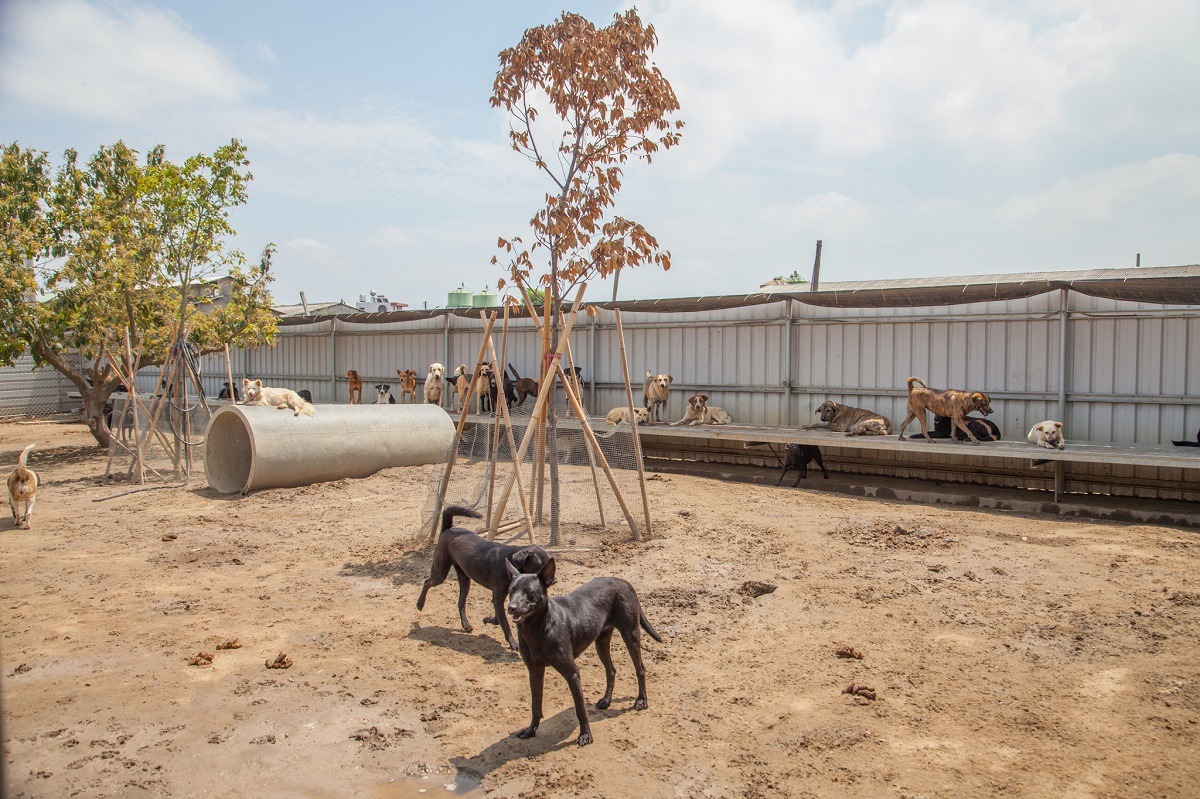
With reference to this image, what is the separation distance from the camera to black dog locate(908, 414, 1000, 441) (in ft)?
36.9

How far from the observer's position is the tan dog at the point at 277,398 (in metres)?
11.8

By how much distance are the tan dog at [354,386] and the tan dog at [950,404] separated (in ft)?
45.4

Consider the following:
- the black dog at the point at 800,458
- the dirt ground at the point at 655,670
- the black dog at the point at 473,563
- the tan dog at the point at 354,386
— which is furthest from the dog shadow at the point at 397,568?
the tan dog at the point at 354,386

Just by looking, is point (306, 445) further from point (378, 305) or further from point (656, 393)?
point (378, 305)

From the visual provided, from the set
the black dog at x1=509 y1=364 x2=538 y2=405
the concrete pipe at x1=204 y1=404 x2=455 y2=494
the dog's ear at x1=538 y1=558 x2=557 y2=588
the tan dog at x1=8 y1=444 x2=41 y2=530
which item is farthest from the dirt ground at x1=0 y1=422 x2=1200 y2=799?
the black dog at x1=509 y1=364 x2=538 y2=405

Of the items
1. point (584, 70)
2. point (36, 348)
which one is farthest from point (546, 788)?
point (36, 348)

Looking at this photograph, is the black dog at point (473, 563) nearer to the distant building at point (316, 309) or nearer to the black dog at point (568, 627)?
the black dog at point (568, 627)

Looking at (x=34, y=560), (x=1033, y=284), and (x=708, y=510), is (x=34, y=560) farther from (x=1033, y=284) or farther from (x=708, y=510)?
(x=1033, y=284)

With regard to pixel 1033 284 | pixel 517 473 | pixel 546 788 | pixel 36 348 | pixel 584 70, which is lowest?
pixel 546 788

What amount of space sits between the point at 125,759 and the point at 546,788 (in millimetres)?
2028

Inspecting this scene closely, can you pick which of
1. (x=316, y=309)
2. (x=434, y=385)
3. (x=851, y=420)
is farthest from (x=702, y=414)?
(x=316, y=309)

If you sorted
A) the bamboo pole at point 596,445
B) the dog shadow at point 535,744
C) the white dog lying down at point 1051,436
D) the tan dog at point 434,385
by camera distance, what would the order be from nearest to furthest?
the dog shadow at point 535,744, the bamboo pole at point 596,445, the white dog lying down at point 1051,436, the tan dog at point 434,385

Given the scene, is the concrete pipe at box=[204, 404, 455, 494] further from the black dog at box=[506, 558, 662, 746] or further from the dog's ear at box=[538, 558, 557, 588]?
the dog's ear at box=[538, 558, 557, 588]

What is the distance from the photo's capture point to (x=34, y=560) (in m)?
7.71
